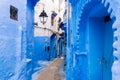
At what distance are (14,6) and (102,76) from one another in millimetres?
3179

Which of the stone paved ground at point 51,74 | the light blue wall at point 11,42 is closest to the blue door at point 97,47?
the light blue wall at point 11,42

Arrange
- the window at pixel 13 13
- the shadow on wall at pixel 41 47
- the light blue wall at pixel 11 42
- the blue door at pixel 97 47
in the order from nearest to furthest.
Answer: the light blue wall at pixel 11 42 < the blue door at pixel 97 47 < the window at pixel 13 13 < the shadow on wall at pixel 41 47

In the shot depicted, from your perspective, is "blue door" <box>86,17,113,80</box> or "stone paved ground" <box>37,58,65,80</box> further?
"stone paved ground" <box>37,58,65,80</box>

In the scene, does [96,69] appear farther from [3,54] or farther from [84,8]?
[3,54]

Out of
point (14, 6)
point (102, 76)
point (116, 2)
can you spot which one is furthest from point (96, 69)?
point (116, 2)

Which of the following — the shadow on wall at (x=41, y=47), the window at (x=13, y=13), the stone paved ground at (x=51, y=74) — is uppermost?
the window at (x=13, y=13)

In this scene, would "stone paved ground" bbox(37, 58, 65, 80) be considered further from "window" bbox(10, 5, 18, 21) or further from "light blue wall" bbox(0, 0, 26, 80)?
"window" bbox(10, 5, 18, 21)

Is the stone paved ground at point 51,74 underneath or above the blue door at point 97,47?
underneath

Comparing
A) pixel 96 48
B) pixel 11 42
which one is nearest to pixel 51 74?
pixel 11 42

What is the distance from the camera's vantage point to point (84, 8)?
6250mm

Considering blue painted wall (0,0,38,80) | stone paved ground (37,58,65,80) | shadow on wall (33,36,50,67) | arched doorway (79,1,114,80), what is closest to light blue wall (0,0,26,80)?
blue painted wall (0,0,38,80)

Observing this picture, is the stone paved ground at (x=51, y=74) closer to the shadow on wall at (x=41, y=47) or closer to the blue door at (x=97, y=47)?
the shadow on wall at (x=41, y=47)

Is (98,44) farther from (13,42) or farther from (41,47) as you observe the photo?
(41,47)

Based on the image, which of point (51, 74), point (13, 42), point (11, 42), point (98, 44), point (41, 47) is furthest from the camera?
point (41, 47)
